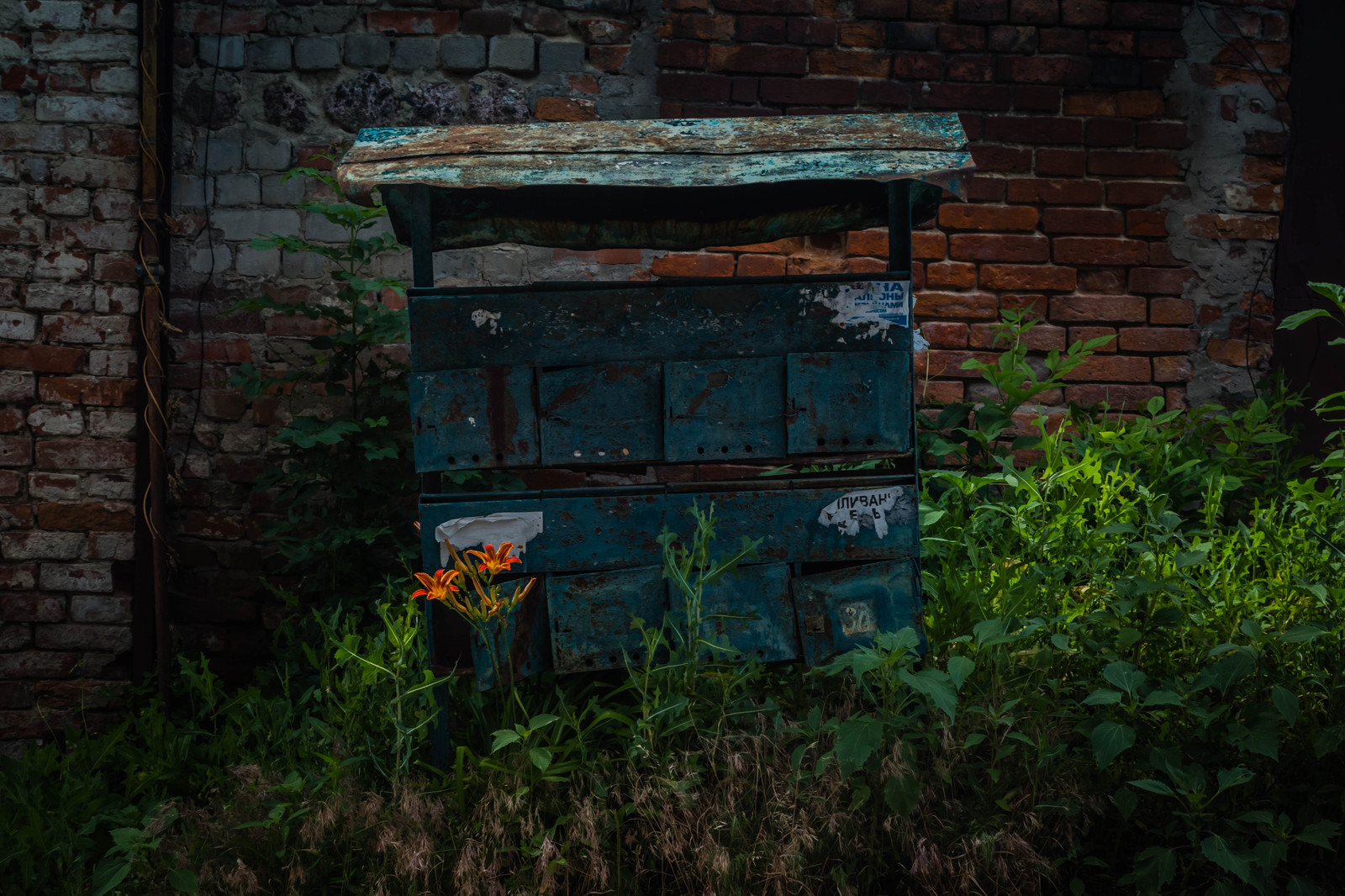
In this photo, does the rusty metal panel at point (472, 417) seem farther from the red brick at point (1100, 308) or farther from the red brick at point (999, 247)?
the red brick at point (1100, 308)

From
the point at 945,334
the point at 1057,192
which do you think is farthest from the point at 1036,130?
the point at 945,334

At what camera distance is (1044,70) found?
3.41 meters

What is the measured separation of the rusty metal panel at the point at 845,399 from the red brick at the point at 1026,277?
5.21 ft

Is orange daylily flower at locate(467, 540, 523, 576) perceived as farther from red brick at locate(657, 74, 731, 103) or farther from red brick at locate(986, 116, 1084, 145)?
red brick at locate(986, 116, 1084, 145)

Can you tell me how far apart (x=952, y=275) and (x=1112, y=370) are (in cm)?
76

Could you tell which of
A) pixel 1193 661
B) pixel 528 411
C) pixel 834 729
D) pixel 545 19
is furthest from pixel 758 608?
pixel 545 19

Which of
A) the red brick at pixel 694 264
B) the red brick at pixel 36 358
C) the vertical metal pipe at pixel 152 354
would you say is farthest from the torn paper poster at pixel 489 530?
the red brick at pixel 36 358

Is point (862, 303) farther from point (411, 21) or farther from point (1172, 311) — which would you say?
point (411, 21)

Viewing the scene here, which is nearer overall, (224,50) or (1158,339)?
(224,50)

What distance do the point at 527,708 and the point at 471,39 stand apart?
8.49 ft

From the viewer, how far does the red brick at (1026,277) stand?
345cm

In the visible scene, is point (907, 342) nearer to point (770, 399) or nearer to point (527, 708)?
point (770, 399)

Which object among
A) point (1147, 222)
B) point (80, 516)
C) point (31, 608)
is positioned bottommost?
point (31, 608)

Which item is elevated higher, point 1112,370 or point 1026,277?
point 1026,277
